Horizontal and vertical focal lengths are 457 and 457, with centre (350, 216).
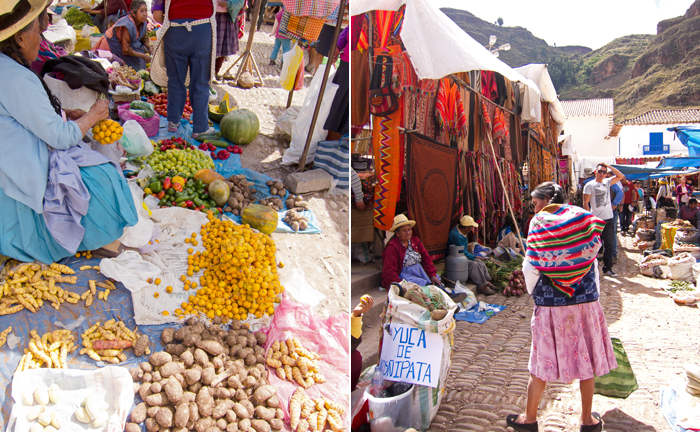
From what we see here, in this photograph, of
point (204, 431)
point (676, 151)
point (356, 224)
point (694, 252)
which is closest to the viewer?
point (204, 431)

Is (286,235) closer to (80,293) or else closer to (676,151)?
(80,293)

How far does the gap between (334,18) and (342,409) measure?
4.50m

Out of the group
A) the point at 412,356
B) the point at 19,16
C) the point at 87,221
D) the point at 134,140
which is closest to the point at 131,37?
the point at 134,140

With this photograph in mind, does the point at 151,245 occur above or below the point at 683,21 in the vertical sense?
below

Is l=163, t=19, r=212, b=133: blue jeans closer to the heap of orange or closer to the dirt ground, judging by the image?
the dirt ground

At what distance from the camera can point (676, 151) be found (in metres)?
28.0

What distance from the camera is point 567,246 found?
2.61 meters

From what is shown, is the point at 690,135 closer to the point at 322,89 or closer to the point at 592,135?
the point at 322,89

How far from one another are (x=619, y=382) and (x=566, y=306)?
767mm

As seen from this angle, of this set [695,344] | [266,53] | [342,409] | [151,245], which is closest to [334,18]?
[151,245]

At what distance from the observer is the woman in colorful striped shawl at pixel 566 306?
2605mm

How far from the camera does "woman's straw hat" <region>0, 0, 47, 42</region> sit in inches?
102

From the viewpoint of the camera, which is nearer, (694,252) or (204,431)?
(204,431)

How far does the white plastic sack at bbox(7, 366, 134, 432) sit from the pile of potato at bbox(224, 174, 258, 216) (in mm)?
2288
